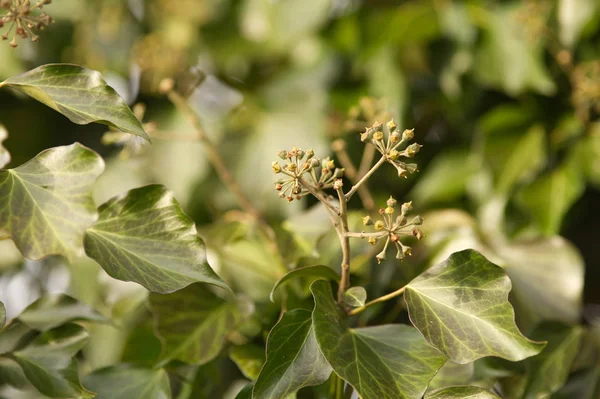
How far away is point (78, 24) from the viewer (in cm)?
87

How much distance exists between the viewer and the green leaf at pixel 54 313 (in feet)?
1.03

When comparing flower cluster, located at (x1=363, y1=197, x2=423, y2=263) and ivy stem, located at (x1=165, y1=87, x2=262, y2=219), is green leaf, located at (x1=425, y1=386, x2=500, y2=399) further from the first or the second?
ivy stem, located at (x1=165, y1=87, x2=262, y2=219)

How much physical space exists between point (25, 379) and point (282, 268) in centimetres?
16

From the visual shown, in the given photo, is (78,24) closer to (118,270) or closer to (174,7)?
(174,7)

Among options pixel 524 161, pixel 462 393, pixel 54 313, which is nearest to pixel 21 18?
pixel 54 313

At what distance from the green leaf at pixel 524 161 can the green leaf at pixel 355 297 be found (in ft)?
1.37

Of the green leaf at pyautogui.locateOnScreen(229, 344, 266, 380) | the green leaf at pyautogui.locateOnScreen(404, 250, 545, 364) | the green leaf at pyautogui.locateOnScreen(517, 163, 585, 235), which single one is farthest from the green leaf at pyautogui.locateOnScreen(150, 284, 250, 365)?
the green leaf at pyautogui.locateOnScreen(517, 163, 585, 235)

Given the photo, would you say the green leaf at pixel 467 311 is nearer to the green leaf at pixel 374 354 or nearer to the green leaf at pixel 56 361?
the green leaf at pixel 374 354

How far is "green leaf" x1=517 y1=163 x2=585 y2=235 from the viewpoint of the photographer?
2.04 feet

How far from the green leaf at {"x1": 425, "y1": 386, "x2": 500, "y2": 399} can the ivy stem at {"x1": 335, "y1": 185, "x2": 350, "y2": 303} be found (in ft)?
0.19

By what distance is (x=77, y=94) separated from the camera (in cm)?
28

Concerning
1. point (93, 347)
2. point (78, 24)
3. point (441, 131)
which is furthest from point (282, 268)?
point (78, 24)

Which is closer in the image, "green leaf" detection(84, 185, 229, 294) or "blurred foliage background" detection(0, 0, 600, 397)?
"green leaf" detection(84, 185, 229, 294)

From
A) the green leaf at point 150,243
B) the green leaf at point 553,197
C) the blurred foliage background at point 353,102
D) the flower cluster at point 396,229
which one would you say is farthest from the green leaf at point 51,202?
the green leaf at point 553,197
